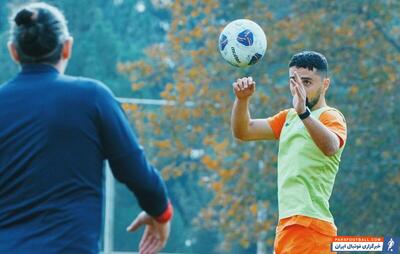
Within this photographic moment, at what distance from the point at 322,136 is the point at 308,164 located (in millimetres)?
257

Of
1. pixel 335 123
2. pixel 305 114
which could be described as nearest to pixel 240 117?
pixel 335 123

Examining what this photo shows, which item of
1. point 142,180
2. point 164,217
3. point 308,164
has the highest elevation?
point 142,180

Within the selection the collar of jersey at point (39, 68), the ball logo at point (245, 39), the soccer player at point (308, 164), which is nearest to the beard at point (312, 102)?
the soccer player at point (308, 164)

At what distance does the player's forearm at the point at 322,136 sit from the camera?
6.41m

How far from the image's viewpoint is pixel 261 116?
67.2 feet

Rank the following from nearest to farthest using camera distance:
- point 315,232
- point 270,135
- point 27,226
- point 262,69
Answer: point 27,226 → point 315,232 → point 270,135 → point 262,69

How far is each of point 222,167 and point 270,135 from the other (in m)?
14.8

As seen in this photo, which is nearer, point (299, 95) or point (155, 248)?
point (155, 248)

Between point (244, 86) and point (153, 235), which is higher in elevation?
point (153, 235)

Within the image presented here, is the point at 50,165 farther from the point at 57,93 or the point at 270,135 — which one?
the point at 270,135

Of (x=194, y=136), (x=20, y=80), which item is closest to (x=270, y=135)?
(x=20, y=80)

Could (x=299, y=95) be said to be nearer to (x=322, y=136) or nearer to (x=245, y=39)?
(x=322, y=136)

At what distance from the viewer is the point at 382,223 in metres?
19.4

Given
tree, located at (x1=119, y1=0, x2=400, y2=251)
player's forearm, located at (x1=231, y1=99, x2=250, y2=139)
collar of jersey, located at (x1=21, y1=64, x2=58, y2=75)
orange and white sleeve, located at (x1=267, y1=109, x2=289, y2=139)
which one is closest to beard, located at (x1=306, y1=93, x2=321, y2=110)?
orange and white sleeve, located at (x1=267, y1=109, x2=289, y2=139)
